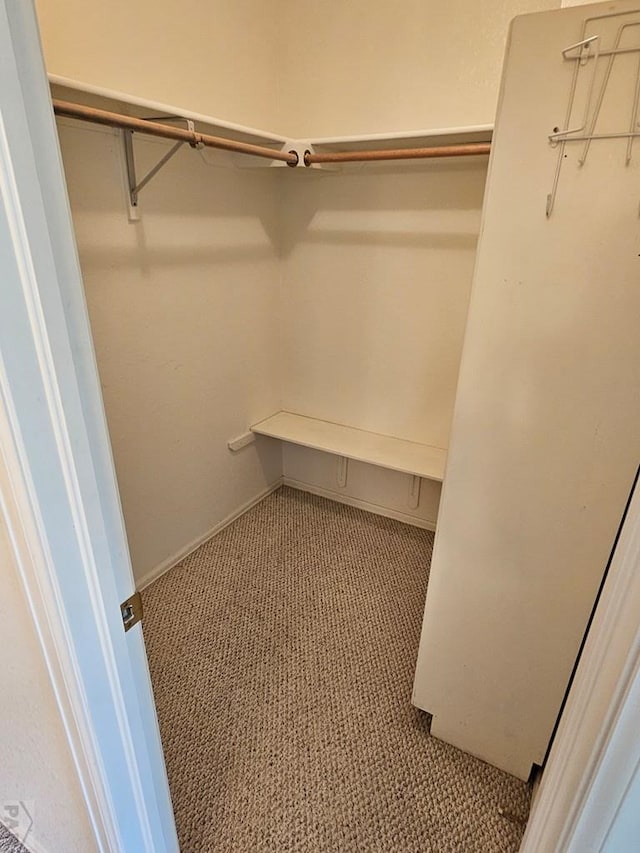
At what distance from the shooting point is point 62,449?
629 millimetres

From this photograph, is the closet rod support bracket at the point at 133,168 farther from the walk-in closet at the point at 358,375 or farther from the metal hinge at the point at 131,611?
the metal hinge at the point at 131,611

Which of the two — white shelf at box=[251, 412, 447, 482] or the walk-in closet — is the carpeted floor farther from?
white shelf at box=[251, 412, 447, 482]

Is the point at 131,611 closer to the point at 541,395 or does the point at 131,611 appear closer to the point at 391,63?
the point at 541,395

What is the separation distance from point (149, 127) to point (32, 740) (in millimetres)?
1586

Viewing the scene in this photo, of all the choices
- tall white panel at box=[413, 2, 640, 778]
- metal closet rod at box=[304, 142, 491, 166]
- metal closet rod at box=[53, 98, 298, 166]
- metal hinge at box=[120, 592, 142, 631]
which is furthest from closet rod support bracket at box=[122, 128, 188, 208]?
metal hinge at box=[120, 592, 142, 631]

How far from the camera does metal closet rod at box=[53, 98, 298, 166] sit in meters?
1.22

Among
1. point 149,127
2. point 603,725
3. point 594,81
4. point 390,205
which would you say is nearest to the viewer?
point 603,725

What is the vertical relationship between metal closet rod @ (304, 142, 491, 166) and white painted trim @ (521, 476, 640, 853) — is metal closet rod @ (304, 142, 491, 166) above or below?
above

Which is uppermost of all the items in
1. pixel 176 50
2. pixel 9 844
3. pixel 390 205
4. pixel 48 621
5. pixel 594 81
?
pixel 176 50

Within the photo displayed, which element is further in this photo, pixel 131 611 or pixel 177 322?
pixel 177 322

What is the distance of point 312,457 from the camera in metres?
2.80

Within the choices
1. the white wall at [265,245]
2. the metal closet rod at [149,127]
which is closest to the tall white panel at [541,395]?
the metal closet rod at [149,127]

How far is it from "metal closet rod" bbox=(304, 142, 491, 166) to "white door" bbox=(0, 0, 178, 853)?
1.46 meters

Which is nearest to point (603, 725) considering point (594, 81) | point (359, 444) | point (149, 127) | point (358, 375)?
point (594, 81)
